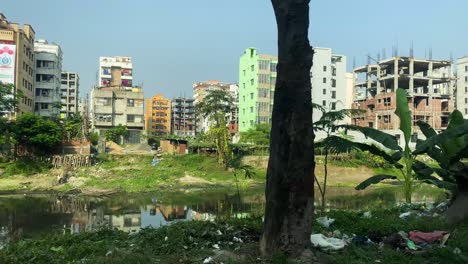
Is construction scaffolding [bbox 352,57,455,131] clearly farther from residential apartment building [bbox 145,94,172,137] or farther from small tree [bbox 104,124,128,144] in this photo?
residential apartment building [bbox 145,94,172,137]

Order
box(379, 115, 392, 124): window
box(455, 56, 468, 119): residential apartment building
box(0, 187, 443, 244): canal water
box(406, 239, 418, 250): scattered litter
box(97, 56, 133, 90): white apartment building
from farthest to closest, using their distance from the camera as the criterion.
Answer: box(97, 56, 133, 90): white apartment building
box(455, 56, 468, 119): residential apartment building
box(379, 115, 392, 124): window
box(0, 187, 443, 244): canal water
box(406, 239, 418, 250): scattered litter

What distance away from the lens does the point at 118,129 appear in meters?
60.8

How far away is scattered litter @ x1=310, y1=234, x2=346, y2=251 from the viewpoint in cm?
615

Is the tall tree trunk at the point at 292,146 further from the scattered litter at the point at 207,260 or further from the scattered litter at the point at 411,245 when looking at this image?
the scattered litter at the point at 411,245

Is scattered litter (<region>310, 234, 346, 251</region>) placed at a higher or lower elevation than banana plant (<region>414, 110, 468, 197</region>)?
lower

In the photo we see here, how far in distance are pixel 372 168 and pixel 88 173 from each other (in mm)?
24458

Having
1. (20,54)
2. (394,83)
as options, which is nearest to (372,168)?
(394,83)

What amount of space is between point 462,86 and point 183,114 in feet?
241

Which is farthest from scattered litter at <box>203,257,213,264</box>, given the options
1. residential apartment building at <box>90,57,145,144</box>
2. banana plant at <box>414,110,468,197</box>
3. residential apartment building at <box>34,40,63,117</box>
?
residential apartment building at <box>34,40,63,117</box>

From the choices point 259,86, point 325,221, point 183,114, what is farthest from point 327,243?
point 183,114

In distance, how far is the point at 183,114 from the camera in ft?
407

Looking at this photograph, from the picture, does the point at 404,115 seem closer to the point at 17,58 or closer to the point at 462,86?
the point at 17,58

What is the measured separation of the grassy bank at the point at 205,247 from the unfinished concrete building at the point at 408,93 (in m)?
51.8

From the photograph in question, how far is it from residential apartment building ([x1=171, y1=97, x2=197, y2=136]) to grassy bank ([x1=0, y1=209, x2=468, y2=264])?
11299cm
